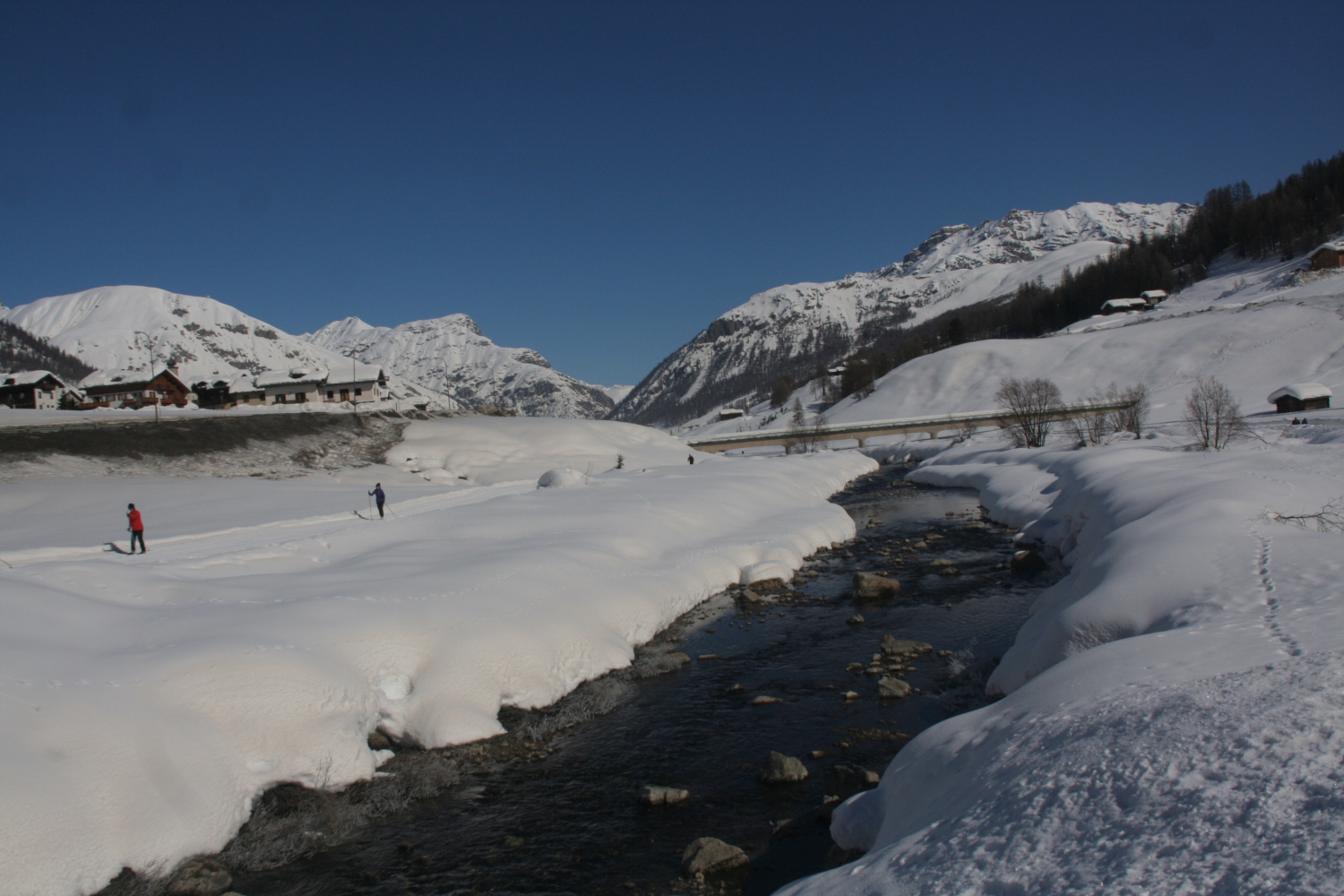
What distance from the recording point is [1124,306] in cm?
15812

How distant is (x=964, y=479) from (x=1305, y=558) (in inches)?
1798

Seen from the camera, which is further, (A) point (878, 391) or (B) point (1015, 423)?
(A) point (878, 391)

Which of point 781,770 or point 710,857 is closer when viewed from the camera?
point 710,857

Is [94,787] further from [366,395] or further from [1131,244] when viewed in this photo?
[1131,244]

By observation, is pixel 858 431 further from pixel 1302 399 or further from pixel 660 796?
pixel 660 796

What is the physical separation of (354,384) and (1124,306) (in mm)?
159867

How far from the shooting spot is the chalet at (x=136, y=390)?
279 feet

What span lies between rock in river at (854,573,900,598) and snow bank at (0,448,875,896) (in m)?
4.83

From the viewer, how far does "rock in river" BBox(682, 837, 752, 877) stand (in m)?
9.85

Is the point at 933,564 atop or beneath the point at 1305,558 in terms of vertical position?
beneath

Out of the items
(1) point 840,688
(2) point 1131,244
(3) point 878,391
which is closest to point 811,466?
(1) point 840,688

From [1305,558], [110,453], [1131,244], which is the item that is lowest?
[1305,558]

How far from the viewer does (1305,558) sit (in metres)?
12.7

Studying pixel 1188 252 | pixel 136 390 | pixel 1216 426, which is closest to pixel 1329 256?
pixel 1188 252
